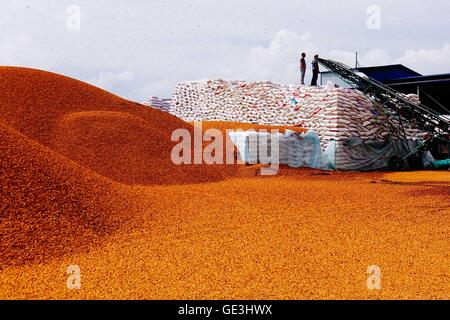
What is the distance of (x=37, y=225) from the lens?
4934 millimetres

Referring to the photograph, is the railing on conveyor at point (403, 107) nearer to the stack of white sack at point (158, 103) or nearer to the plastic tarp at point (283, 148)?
the plastic tarp at point (283, 148)

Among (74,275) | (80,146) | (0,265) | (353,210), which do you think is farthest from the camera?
(80,146)

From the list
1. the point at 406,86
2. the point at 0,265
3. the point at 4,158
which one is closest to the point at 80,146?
the point at 4,158

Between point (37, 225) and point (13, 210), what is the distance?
359 millimetres

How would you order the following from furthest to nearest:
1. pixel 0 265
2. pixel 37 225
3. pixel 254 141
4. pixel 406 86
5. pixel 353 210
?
pixel 406 86
pixel 254 141
pixel 353 210
pixel 37 225
pixel 0 265

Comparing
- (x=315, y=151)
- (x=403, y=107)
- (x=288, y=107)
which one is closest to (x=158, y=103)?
(x=288, y=107)

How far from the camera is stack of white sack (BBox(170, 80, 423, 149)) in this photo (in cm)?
1368

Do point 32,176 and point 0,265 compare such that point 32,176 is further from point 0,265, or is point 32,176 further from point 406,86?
point 406,86

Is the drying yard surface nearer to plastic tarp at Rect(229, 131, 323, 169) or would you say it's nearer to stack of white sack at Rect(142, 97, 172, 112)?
plastic tarp at Rect(229, 131, 323, 169)

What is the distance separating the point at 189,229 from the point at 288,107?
10943 millimetres

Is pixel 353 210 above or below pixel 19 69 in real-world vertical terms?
below

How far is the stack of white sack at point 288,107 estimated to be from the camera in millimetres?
13680

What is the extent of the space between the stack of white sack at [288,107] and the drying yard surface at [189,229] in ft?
12.5

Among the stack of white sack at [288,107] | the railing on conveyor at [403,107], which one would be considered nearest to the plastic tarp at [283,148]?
the stack of white sack at [288,107]
